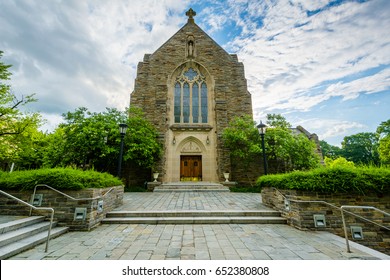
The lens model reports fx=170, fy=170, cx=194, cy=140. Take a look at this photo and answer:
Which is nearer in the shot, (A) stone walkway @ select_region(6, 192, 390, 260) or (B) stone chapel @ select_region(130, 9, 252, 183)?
(A) stone walkway @ select_region(6, 192, 390, 260)

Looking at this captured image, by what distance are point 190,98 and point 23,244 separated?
1378 cm

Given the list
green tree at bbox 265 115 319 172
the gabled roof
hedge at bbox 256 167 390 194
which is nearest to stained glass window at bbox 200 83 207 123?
the gabled roof

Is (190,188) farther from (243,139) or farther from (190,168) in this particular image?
(243,139)

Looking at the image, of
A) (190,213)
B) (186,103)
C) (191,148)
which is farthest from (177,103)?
(190,213)

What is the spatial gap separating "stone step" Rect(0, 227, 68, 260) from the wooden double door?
1055cm

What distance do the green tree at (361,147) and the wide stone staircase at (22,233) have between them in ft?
185

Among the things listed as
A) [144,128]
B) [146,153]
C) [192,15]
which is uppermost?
[192,15]

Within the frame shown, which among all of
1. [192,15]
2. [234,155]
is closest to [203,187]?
[234,155]

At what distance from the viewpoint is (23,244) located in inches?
123

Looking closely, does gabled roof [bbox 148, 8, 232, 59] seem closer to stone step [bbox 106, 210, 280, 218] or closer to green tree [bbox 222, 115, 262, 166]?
green tree [bbox 222, 115, 262, 166]

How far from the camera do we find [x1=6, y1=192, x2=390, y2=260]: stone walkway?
2900 mm

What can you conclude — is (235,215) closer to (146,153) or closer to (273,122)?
(146,153)
